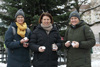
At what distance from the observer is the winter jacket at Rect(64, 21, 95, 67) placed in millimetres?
2658

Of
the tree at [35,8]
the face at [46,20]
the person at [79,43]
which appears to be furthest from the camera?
the tree at [35,8]

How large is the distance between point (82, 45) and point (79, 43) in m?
0.07

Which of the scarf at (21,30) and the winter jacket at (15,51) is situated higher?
the scarf at (21,30)

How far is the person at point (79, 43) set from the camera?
104 inches

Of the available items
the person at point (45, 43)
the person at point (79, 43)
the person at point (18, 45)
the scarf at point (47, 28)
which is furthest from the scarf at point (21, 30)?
the person at point (79, 43)

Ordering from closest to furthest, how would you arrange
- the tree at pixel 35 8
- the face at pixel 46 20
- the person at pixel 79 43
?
the person at pixel 79 43
the face at pixel 46 20
the tree at pixel 35 8

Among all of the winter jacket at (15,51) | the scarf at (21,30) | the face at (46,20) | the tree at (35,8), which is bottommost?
the winter jacket at (15,51)

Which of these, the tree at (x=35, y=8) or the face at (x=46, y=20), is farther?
the tree at (x=35, y=8)

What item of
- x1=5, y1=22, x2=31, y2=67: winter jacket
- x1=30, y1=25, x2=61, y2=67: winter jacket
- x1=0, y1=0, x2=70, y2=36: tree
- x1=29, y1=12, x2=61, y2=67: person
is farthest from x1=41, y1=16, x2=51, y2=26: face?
x1=0, y1=0, x2=70, y2=36: tree

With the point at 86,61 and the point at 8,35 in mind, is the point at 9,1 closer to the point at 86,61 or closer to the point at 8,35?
the point at 8,35

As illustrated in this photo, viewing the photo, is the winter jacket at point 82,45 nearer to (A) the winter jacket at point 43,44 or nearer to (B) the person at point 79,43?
(B) the person at point 79,43

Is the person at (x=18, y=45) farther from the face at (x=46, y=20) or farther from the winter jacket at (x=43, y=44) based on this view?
the face at (x=46, y=20)

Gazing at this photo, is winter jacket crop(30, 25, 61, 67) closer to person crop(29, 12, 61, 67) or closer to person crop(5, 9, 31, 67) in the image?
person crop(29, 12, 61, 67)

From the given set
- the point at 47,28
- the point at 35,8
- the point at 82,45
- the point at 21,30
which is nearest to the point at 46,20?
the point at 47,28
